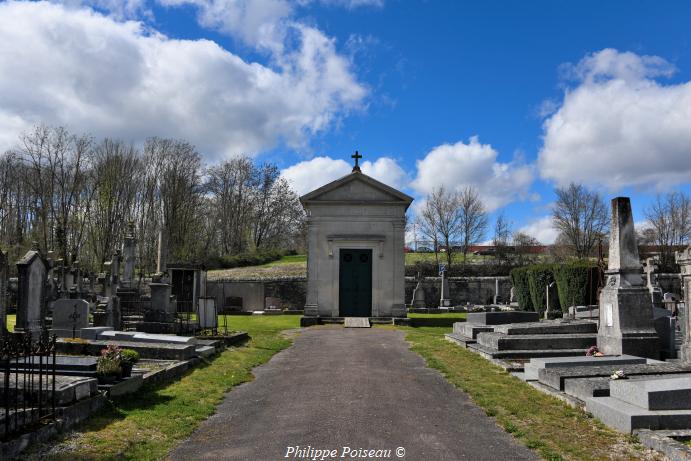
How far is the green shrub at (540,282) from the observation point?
81.6 feet

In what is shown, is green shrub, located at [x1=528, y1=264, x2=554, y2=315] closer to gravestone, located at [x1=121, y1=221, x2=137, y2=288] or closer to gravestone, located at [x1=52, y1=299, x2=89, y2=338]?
gravestone, located at [x1=121, y1=221, x2=137, y2=288]

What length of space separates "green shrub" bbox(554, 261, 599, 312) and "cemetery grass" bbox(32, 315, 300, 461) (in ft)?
50.4

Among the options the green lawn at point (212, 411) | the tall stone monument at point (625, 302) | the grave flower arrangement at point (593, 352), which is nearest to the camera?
the green lawn at point (212, 411)

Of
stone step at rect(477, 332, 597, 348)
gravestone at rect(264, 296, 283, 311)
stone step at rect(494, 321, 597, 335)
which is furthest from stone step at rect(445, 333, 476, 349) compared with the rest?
gravestone at rect(264, 296, 283, 311)

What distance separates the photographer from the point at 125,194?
41625 mm

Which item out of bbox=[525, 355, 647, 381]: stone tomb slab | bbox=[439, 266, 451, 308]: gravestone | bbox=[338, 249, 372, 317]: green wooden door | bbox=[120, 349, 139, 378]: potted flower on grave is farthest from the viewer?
bbox=[439, 266, 451, 308]: gravestone

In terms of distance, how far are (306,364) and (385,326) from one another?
32.4ft

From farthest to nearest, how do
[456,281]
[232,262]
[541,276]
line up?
1. [232,262]
2. [456,281]
3. [541,276]

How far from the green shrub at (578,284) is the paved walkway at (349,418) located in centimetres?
1302

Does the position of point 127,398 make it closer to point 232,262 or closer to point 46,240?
point 46,240

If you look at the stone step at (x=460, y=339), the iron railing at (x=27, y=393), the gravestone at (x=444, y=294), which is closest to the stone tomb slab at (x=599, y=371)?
the stone step at (x=460, y=339)

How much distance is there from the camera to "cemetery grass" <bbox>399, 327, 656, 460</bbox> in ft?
17.7

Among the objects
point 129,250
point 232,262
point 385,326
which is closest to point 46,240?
point 232,262

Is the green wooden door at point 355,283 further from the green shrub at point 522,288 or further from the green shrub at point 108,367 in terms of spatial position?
the green shrub at point 108,367
